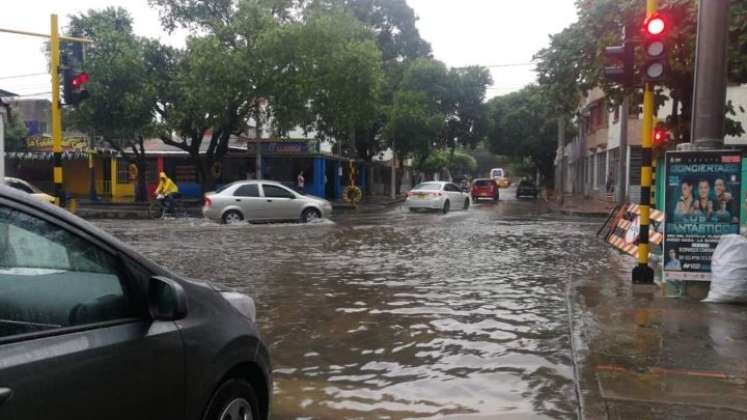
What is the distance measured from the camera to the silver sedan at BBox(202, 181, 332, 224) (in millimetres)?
19266

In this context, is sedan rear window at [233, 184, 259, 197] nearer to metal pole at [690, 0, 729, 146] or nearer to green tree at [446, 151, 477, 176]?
metal pole at [690, 0, 729, 146]

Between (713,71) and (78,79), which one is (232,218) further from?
(713,71)

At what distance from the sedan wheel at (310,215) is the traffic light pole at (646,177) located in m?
12.7

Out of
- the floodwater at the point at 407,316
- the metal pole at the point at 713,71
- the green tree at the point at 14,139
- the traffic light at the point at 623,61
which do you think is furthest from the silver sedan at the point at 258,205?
the green tree at the point at 14,139

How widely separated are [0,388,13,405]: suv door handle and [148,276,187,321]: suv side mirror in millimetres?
723

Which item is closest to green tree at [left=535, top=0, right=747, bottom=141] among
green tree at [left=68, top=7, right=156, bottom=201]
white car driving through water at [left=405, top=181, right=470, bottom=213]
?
white car driving through water at [left=405, top=181, right=470, bottom=213]

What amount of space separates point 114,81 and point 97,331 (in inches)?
1026

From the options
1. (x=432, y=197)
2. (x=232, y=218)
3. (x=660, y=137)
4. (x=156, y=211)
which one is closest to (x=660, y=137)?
(x=660, y=137)

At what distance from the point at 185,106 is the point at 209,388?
23713 millimetres

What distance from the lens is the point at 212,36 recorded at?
24.5 meters

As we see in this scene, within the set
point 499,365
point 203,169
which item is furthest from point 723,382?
point 203,169

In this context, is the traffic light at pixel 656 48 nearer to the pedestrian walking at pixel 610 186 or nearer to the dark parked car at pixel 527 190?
the pedestrian walking at pixel 610 186

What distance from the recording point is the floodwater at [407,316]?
4680 millimetres

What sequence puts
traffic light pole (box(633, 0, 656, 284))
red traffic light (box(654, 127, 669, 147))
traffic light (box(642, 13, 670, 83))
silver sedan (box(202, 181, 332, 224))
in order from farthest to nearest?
silver sedan (box(202, 181, 332, 224)) → red traffic light (box(654, 127, 669, 147)) → traffic light pole (box(633, 0, 656, 284)) → traffic light (box(642, 13, 670, 83))
